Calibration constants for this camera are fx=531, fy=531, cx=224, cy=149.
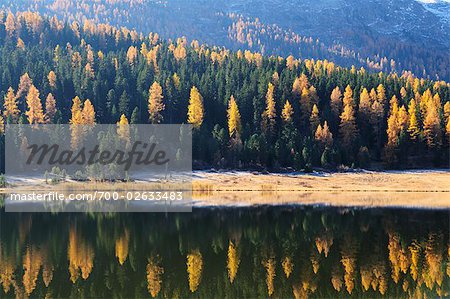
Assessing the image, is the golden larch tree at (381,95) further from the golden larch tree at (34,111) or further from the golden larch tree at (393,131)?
the golden larch tree at (34,111)

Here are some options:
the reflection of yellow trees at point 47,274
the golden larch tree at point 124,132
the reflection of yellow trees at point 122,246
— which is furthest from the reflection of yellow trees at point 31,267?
the golden larch tree at point 124,132

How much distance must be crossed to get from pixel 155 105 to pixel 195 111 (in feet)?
35.4

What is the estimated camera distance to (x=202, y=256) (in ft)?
140

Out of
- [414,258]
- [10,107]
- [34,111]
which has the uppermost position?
[10,107]

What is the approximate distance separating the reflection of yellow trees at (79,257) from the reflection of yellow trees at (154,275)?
434 centimetres

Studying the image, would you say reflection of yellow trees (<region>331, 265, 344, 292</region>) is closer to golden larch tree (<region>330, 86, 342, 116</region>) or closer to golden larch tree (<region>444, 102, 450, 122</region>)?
golden larch tree (<region>330, 86, 342, 116</region>)

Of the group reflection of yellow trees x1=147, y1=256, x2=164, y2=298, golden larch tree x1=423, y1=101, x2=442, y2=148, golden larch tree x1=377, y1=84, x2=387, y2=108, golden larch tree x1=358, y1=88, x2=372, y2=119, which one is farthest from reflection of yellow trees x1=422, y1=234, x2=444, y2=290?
golden larch tree x1=377, y1=84, x2=387, y2=108

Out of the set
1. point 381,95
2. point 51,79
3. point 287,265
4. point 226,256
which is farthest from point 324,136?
point 287,265

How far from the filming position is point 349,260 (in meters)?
40.7

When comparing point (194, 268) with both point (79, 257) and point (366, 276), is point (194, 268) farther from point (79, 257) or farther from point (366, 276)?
point (366, 276)

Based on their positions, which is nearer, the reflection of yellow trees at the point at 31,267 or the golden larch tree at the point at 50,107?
the reflection of yellow trees at the point at 31,267

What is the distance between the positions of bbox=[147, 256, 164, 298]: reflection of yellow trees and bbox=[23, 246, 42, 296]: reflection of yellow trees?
292 inches

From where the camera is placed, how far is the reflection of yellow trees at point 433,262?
115ft

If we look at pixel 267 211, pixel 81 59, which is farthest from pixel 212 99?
pixel 267 211
